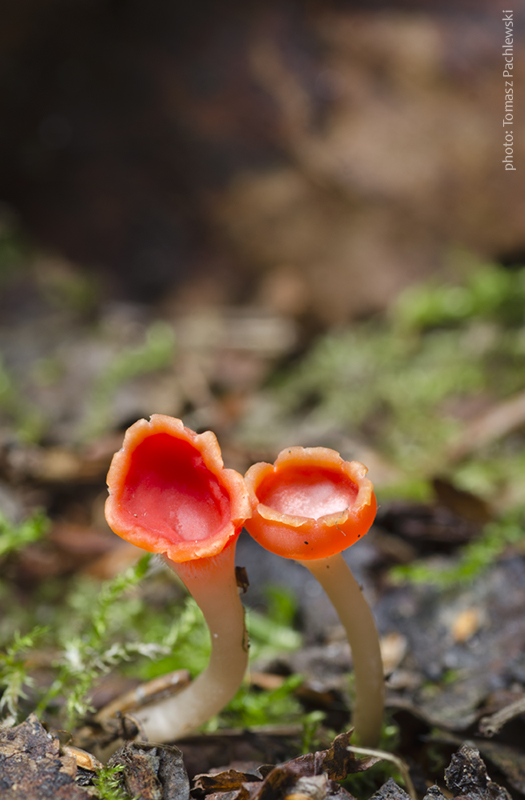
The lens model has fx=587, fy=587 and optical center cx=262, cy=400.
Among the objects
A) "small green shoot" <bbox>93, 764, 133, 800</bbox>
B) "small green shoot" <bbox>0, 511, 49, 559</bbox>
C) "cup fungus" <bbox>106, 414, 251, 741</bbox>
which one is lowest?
"small green shoot" <bbox>0, 511, 49, 559</bbox>

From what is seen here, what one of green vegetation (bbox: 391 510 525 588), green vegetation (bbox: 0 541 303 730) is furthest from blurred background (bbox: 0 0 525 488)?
green vegetation (bbox: 0 541 303 730)

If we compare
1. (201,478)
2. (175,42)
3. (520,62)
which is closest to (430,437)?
(201,478)

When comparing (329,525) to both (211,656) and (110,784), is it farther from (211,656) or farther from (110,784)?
(110,784)

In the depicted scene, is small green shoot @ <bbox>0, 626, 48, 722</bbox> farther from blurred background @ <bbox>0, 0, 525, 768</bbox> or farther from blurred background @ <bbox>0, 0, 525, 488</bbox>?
blurred background @ <bbox>0, 0, 525, 488</bbox>

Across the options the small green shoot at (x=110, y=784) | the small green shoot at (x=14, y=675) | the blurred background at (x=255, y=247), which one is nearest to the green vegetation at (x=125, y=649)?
the small green shoot at (x=14, y=675)

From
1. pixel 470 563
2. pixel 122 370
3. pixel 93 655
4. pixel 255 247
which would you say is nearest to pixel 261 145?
pixel 255 247

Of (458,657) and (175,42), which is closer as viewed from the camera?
(458,657)

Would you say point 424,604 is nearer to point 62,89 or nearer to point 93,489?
point 93,489
